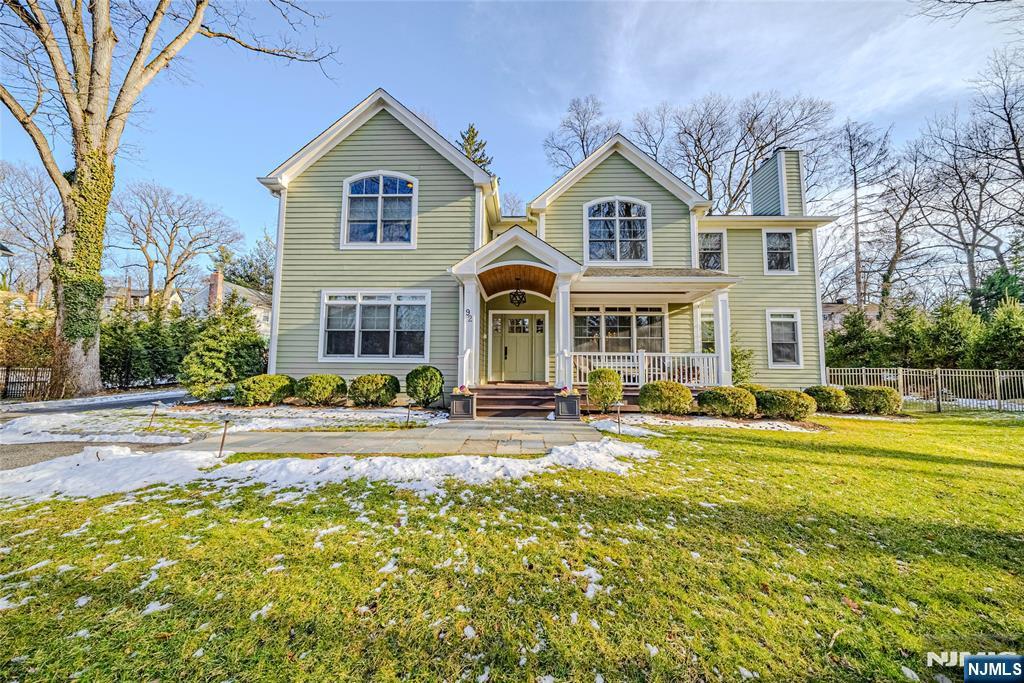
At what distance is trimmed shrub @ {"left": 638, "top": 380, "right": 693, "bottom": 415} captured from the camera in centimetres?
905

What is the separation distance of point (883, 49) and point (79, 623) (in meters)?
16.6

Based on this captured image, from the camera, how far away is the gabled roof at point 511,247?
938 centimetres

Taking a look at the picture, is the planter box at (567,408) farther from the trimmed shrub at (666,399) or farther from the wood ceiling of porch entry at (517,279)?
the wood ceiling of porch entry at (517,279)

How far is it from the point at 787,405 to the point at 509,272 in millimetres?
7308

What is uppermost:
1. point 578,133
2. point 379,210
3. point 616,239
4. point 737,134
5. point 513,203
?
point 578,133

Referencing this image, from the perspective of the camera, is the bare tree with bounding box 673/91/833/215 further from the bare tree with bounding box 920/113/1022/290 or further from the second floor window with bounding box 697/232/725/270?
the second floor window with bounding box 697/232/725/270

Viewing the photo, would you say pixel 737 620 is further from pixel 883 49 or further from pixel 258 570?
pixel 883 49

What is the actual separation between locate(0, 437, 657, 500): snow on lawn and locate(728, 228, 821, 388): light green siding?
33.3 ft

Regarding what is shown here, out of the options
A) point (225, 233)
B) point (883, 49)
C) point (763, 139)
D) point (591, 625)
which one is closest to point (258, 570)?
point (591, 625)

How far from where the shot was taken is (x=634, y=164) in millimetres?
12406

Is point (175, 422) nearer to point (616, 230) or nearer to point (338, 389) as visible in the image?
point (338, 389)

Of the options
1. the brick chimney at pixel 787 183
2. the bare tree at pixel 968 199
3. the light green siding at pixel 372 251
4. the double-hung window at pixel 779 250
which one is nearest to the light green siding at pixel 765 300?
the double-hung window at pixel 779 250
